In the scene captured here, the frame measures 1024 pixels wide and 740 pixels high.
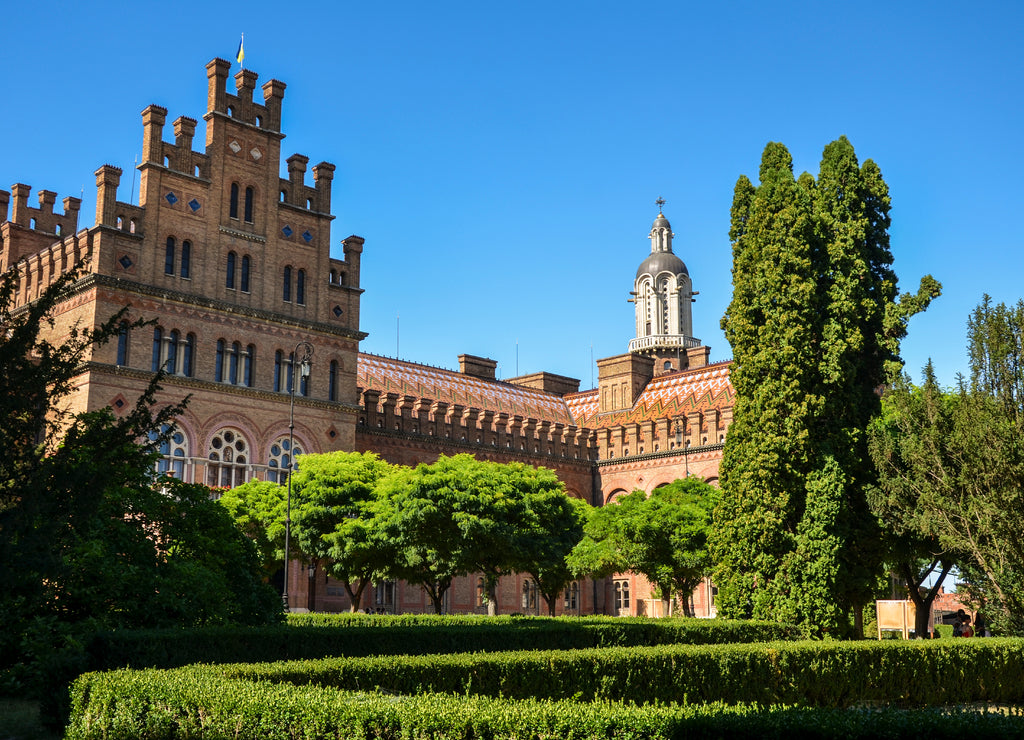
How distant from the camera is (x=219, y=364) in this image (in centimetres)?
3991

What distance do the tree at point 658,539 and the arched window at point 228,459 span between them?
1371cm

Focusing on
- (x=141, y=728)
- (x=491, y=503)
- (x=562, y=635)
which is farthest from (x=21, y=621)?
(x=491, y=503)

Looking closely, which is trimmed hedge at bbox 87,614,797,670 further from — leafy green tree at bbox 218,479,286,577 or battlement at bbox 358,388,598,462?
battlement at bbox 358,388,598,462

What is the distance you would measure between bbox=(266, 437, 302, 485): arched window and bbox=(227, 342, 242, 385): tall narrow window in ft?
10.3

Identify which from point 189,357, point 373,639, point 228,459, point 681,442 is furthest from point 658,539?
point 373,639

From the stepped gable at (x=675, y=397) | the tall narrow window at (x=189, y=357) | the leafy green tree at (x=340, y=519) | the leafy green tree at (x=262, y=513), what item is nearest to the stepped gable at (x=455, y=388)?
the stepped gable at (x=675, y=397)

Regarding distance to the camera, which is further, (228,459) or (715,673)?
(228,459)

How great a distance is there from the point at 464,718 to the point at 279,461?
3404 centimetres

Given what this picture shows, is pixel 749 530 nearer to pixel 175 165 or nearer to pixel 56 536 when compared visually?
pixel 56 536

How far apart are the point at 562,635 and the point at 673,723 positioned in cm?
1317

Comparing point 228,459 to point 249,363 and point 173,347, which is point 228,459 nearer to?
point 249,363

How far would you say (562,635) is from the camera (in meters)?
21.1

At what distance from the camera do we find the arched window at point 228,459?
39.1m

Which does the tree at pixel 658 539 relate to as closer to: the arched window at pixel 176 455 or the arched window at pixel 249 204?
the arched window at pixel 176 455
